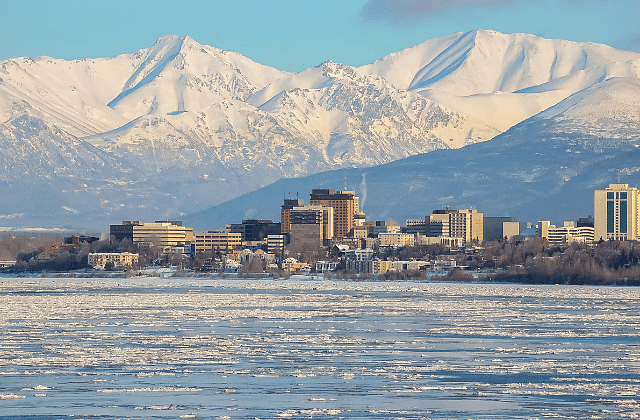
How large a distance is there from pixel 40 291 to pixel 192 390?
71578mm

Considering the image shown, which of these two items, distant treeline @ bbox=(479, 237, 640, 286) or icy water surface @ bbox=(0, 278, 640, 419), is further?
distant treeline @ bbox=(479, 237, 640, 286)

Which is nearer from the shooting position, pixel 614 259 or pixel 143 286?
pixel 143 286

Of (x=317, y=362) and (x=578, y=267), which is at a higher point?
(x=578, y=267)

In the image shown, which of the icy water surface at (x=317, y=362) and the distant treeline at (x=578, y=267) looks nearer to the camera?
the icy water surface at (x=317, y=362)

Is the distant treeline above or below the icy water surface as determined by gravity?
above

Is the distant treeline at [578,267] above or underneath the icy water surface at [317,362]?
above

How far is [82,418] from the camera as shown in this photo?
40.7m

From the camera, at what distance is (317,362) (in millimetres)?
53344

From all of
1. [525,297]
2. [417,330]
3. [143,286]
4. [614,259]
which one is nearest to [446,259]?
[614,259]

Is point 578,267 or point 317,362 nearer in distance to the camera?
point 317,362

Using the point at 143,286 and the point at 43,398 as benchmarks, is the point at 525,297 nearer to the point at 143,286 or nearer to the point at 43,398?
the point at 143,286

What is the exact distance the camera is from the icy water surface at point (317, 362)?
141 feet

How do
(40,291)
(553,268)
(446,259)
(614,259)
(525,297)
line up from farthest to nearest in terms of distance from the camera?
(446,259) < (614,259) < (553,268) < (40,291) < (525,297)

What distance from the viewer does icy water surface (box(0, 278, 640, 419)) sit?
1698 inches
